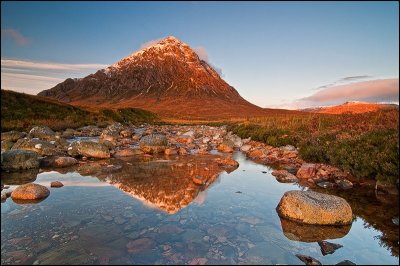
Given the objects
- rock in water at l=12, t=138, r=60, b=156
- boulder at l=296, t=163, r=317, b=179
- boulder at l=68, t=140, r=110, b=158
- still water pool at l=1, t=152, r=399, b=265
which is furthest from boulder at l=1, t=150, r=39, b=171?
boulder at l=296, t=163, r=317, b=179

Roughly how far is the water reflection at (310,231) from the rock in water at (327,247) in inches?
9.5

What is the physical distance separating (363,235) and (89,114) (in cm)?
4204

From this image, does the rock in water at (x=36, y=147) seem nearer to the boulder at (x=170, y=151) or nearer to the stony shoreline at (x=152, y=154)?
the stony shoreline at (x=152, y=154)

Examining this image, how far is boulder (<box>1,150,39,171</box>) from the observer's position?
37.3 ft

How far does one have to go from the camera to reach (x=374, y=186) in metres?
9.79

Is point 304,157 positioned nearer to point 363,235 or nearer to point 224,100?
point 363,235

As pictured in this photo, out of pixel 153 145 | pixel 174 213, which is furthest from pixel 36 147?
pixel 174 213

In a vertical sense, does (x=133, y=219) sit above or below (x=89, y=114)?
below

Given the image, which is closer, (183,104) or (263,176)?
(263,176)

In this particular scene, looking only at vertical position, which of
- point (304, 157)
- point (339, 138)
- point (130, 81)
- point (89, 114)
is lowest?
point (304, 157)

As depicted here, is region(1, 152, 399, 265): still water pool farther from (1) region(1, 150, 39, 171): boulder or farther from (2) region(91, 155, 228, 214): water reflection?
(1) region(1, 150, 39, 171): boulder

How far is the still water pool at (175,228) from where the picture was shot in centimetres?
523

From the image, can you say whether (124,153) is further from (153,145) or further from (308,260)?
(308,260)

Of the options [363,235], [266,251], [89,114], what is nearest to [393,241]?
[363,235]
